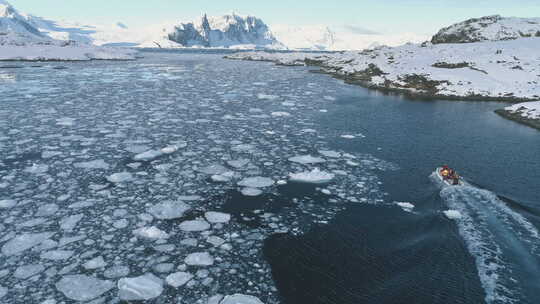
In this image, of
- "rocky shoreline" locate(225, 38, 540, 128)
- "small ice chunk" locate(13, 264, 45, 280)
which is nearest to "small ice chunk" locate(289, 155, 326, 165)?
"small ice chunk" locate(13, 264, 45, 280)

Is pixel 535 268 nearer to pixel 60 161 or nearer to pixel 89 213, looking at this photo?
pixel 89 213

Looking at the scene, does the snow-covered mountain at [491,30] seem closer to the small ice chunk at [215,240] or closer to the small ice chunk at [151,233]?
the small ice chunk at [215,240]

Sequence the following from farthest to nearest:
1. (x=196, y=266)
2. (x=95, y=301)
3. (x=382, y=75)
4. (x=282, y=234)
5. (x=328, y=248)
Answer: (x=382, y=75) < (x=282, y=234) < (x=328, y=248) < (x=196, y=266) < (x=95, y=301)

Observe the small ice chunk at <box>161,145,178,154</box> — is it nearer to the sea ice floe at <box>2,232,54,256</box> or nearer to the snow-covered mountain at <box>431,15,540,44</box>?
the sea ice floe at <box>2,232,54,256</box>

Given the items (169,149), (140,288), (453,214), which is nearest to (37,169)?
(169,149)

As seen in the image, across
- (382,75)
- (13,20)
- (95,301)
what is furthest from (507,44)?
(13,20)
